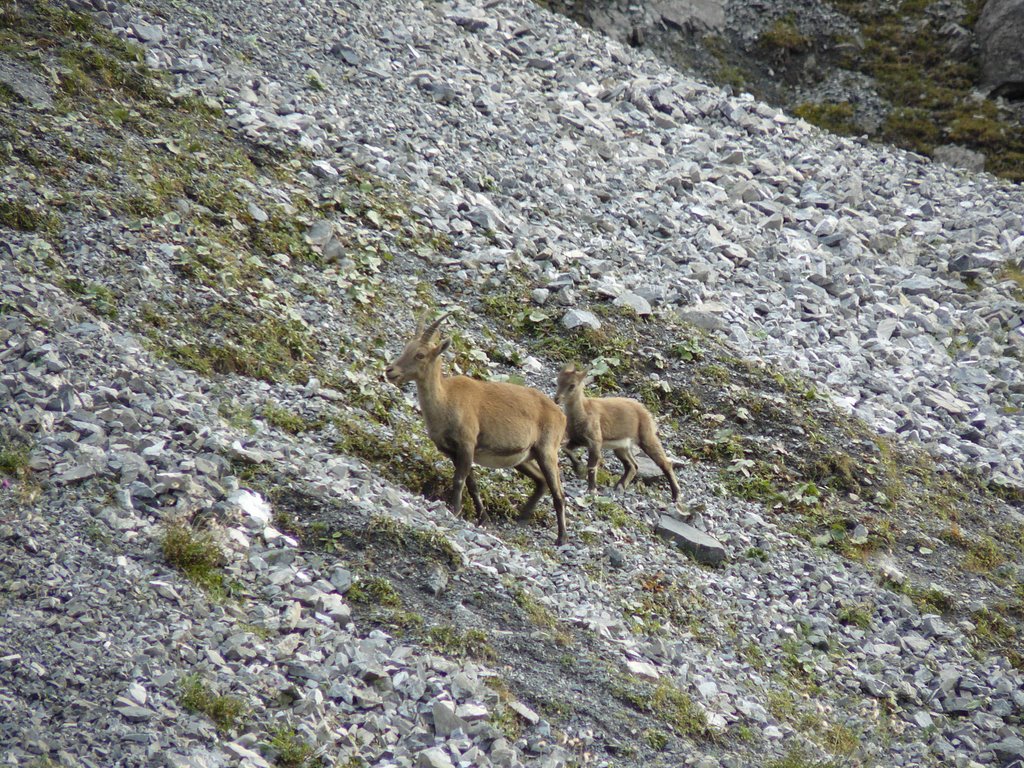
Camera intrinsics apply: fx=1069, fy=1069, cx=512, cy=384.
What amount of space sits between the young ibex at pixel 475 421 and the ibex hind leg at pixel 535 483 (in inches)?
0.8

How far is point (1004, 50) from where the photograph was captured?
99.3 ft

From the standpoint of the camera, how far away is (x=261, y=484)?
899 centimetres

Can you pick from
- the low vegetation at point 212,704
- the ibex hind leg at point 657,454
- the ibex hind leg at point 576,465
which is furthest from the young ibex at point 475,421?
the low vegetation at point 212,704

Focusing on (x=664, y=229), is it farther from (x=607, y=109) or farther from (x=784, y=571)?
(x=784, y=571)

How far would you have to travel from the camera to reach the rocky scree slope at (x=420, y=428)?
7.40m

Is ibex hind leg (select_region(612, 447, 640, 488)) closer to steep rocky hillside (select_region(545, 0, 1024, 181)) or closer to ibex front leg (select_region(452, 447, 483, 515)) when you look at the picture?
ibex front leg (select_region(452, 447, 483, 515))

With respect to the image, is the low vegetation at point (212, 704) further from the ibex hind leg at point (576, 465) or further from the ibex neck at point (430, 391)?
the ibex hind leg at point (576, 465)

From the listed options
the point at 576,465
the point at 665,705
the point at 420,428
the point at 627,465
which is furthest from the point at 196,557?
the point at 627,465

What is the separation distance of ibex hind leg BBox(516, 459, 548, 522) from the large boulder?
81.5ft

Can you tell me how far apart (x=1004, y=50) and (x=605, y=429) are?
944 inches

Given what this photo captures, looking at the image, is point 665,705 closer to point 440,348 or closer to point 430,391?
point 430,391

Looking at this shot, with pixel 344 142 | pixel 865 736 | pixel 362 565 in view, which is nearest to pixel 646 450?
pixel 865 736

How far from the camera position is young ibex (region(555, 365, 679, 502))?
12516mm

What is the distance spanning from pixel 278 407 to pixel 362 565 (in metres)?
2.51
